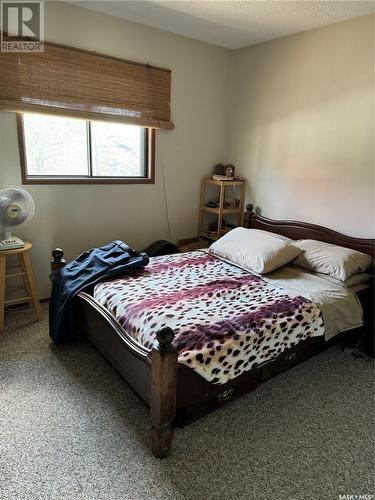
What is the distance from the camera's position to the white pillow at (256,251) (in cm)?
267

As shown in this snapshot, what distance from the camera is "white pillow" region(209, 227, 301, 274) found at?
267 cm

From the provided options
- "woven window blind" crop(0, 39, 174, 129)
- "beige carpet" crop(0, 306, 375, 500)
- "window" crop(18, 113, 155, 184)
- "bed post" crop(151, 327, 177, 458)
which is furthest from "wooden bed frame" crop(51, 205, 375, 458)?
"woven window blind" crop(0, 39, 174, 129)

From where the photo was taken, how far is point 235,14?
271cm

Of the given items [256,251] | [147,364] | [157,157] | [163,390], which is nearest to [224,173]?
[157,157]

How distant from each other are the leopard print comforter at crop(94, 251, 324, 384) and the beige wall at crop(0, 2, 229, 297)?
0.99 meters

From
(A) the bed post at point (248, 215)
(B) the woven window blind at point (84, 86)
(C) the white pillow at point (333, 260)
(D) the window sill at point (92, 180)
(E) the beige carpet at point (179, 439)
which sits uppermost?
(B) the woven window blind at point (84, 86)

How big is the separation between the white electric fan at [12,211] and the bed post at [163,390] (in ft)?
5.72

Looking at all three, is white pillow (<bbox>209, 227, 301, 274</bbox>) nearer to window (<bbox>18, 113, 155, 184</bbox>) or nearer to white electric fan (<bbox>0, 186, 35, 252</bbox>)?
window (<bbox>18, 113, 155, 184</bbox>)

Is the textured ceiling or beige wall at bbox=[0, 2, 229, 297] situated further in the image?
beige wall at bbox=[0, 2, 229, 297]

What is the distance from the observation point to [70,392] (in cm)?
206

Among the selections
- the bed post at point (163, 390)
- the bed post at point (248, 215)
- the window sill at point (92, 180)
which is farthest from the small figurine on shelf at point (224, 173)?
the bed post at point (163, 390)

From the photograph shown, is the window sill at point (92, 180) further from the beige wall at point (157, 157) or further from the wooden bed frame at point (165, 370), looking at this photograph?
the wooden bed frame at point (165, 370)

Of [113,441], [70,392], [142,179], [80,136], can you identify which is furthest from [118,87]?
[113,441]

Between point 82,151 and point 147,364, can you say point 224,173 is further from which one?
point 147,364
